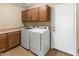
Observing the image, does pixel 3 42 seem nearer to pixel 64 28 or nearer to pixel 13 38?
pixel 13 38

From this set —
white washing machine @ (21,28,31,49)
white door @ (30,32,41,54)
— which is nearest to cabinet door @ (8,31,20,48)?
white washing machine @ (21,28,31,49)

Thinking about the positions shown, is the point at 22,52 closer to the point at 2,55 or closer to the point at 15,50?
the point at 15,50

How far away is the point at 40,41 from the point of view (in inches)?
39.0

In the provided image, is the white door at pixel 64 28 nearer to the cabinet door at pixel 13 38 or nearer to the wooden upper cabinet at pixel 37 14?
the wooden upper cabinet at pixel 37 14

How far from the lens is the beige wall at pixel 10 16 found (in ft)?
3.23

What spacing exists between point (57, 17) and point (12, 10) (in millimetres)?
557

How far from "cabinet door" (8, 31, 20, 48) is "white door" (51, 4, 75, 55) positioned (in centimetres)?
45

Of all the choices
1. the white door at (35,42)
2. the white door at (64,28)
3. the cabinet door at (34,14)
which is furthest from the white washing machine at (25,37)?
the white door at (64,28)

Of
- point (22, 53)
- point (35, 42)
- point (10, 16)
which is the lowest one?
point (22, 53)

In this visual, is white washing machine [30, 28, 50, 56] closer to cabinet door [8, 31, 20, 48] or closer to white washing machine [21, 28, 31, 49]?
white washing machine [21, 28, 31, 49]

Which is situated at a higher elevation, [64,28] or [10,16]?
[10,16]

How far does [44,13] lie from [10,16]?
415mm

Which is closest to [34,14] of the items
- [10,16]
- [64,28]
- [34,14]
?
[34,14]

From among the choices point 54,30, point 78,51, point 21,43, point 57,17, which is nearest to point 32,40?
point 21,43
